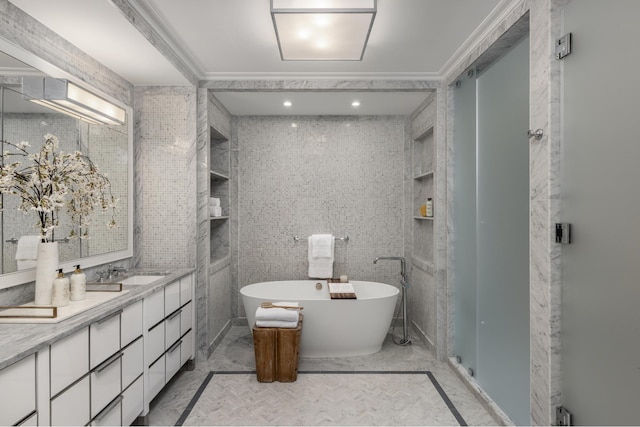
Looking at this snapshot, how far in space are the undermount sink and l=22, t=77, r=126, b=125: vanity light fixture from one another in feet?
3.79

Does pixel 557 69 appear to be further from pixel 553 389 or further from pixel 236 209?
pixel 236 209

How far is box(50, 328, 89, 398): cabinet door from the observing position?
4.69ft

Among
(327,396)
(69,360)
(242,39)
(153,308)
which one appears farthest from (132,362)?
(242,39)

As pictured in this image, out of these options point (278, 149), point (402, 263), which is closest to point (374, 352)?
point (402, 263)

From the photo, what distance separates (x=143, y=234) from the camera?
3.09 m

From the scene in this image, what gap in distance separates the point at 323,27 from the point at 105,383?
2354 millimetres

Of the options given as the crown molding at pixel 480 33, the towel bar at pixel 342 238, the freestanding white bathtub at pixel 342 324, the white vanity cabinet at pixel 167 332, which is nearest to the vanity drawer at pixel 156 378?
the white vanity cabinet at pixel 167 332

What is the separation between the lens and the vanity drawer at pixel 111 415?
67.8 inches

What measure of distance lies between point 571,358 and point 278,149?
336 cm

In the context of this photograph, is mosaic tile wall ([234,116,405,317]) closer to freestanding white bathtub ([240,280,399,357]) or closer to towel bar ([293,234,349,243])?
towel bar ([293,234,349,243])

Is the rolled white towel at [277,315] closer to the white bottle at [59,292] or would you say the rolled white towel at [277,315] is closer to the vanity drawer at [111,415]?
the vanity drawer at [111,415]

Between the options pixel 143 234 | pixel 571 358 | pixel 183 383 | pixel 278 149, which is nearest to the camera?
pixel 571 358

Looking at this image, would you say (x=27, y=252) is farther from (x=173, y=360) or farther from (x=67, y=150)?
(x=173, y=360)

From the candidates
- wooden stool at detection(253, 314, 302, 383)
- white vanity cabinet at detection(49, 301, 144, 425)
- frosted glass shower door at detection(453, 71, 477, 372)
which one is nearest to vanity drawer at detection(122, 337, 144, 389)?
white vanity cabinet at detection(49, 301, 144, 425)
